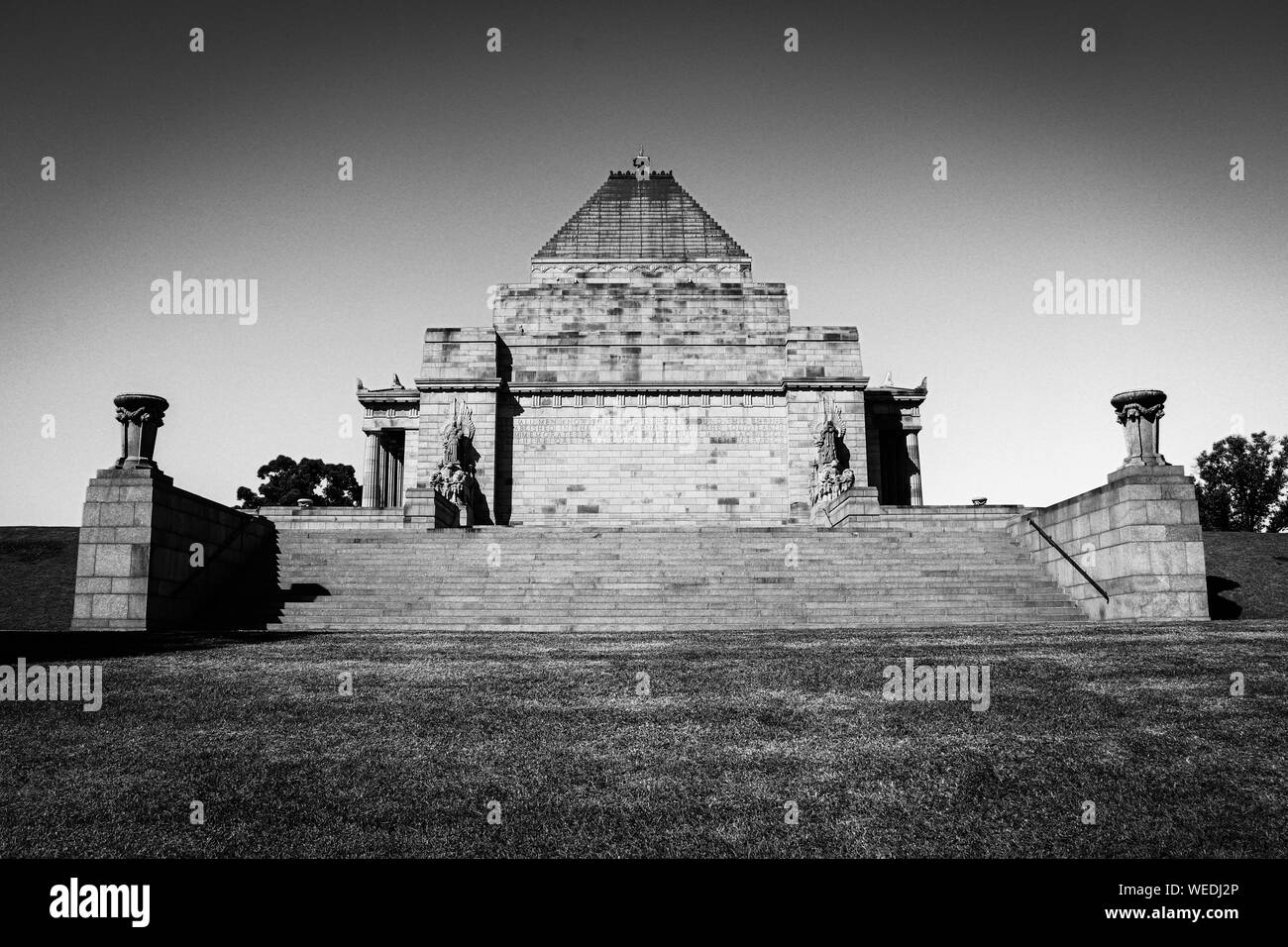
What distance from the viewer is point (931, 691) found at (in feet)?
34.3

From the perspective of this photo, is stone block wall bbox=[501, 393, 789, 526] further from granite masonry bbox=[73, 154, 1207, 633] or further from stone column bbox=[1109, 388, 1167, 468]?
stone column bbox=[1109, 388, 1167, 468]

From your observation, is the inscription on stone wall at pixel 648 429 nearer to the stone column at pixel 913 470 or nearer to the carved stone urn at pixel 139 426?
the stone column at pixel 913 470

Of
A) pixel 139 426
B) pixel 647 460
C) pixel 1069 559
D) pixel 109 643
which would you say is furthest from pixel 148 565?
pixel 647 460

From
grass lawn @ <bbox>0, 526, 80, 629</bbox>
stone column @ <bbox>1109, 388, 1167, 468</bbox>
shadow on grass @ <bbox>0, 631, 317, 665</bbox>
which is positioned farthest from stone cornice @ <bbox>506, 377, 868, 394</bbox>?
shadow on grass @ <bbox>0, 631, 317, 665</bbox>

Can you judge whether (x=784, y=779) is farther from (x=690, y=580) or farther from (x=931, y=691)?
(x=690, y=580)

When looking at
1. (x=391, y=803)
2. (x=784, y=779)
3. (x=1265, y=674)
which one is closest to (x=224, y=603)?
(x=391, y=803)

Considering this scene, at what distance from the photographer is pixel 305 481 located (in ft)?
250

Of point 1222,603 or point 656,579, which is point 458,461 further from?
point 1222,603

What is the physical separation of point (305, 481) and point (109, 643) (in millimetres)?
64135

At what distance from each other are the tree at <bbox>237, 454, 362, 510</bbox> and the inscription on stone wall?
124ft

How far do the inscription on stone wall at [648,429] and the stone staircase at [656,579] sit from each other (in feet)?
46.6

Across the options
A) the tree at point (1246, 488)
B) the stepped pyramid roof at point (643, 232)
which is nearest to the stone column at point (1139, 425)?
the stepped pyramid roof at point (643, 232)

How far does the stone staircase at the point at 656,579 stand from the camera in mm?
20375
